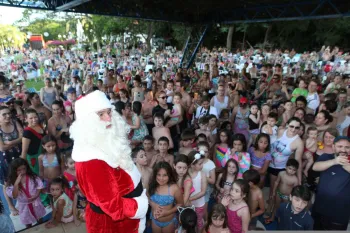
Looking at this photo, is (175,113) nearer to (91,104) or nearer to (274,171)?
(274,171)

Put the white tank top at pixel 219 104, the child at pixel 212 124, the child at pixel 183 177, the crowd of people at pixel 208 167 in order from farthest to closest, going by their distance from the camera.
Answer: the white tank top at pixel 219 104 → the child at pixel 212 124 → the child at pixel 183 177 → the crowd of people at pixel 208 167

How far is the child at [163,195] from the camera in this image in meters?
2.53

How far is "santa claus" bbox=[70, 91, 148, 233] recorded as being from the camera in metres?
1.56

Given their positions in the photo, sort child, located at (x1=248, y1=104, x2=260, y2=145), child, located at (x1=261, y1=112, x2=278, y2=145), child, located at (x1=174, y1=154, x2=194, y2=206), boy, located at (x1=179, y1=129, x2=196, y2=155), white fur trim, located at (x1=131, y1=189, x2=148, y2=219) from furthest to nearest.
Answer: child, located at (x1=248, y1=104, x2=260, y2=145) → child, located at (x1=261, y1=112, x2=278, y2=145) → boy, located at (x1=179, y1=129, x2=196, y2=155) → child, located at (x1=174, y1=154, x2=194, y2=206) → white fur trim, located at (x1=131, y1=189, x2=148, y2=219)

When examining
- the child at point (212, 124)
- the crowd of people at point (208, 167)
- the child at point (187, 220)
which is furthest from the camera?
the child at point (212, 124)

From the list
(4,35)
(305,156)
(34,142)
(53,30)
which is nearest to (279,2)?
(305,156)

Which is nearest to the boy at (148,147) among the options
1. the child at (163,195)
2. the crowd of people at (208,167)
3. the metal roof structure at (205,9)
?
the crowd of people at (208,167)

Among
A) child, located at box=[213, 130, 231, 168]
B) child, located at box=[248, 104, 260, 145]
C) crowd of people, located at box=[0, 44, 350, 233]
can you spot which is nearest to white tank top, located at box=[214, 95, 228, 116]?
crowd of people, located at box=[0, 44, 350, 233]

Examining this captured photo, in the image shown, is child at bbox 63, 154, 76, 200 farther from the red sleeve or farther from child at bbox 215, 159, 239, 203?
child at bbox 215, 159, 239, 203

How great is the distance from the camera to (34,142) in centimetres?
335

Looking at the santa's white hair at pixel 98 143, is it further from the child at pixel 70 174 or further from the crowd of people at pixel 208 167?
the child at pixel 70 174

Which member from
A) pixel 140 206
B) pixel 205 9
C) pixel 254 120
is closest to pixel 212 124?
pixel 254 120

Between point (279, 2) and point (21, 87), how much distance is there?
8559mm

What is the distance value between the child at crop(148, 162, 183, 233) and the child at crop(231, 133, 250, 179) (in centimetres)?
99
